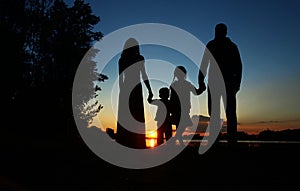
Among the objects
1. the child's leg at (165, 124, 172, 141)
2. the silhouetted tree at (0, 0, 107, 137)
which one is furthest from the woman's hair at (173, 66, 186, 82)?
the silhouetted tree at (0, 0, 107, 137)

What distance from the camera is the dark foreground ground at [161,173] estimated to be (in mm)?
4191

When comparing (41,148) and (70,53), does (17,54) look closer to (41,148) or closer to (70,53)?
(70,53)

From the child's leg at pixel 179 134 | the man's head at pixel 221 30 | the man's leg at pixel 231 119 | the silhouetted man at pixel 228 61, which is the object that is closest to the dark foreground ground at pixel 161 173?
the man's leg at pixel 231 119

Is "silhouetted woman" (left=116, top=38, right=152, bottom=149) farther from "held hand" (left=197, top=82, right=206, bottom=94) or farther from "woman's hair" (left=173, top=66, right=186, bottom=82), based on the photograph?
"held hand" (left=197, top=82, right=206, bottom=94)

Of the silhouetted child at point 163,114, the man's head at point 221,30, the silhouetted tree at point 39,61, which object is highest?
the silhouetted tree at point 39,61

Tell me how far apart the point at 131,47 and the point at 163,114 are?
A: 2.80m

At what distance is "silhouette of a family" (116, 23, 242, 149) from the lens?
754cm

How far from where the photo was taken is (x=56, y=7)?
114 feet

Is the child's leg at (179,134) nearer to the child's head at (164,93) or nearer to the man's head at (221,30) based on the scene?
the child's head at (164,93)

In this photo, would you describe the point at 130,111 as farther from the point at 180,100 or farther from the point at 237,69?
the point at 237,69

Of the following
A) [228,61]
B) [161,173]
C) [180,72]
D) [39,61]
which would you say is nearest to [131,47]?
[180,72]

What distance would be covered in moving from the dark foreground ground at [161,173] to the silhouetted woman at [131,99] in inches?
102

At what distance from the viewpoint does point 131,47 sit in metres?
8.99

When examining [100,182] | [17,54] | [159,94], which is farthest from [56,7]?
[100,182]
